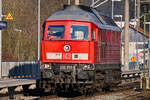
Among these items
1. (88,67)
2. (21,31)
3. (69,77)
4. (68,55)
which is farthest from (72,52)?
(21,31)

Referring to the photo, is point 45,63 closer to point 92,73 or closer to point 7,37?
point 92,73

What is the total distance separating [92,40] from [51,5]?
46.2 metres

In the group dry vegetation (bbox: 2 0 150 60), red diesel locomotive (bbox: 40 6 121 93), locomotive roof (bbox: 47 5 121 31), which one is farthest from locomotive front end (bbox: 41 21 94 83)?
dry vegetation (bbox: 2 0 150 60)

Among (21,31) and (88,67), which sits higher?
(21,31)

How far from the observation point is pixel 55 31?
23.5m

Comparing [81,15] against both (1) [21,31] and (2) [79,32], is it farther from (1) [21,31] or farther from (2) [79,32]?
(1) [21,31]

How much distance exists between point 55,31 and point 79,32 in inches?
44.0

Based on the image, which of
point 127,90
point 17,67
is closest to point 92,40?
point 127,90

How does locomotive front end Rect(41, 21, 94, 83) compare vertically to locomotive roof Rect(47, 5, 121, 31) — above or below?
below

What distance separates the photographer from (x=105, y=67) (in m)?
25.1

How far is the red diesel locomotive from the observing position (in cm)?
2283

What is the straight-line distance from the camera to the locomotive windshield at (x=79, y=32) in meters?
23.3

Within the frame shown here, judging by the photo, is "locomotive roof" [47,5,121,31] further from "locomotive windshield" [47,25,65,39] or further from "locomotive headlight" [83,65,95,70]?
"locomotive headlight" [83,65,95,70]

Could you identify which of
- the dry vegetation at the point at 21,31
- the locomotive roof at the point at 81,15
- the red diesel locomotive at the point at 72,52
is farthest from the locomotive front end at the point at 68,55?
the dry vegetation at the point at 21,31
